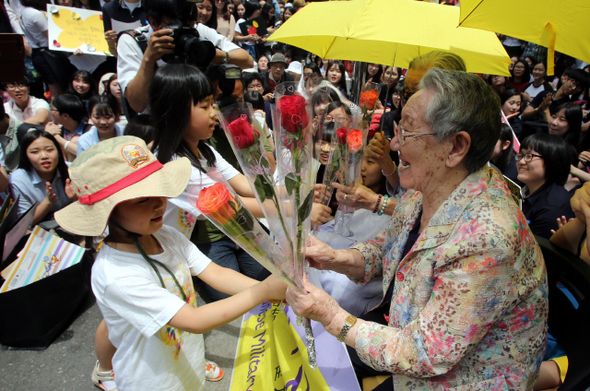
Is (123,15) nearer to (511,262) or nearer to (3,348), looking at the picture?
(3,348)

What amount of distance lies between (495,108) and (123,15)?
13.3ft

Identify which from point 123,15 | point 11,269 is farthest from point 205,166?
point 123,15

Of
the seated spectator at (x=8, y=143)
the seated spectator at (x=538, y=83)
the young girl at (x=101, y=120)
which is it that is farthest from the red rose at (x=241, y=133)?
the seated spectator at (x=538, y=83)

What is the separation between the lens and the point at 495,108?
1.42m

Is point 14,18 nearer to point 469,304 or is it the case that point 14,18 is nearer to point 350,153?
point 350,153

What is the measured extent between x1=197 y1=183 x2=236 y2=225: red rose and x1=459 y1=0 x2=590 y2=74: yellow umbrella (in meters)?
1.46

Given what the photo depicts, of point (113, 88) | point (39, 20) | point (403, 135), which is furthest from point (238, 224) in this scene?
point (39, 20)

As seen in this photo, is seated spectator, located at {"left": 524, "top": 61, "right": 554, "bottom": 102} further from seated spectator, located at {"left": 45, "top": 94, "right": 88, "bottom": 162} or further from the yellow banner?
seated spectator, located at {"left": 45, "top": 94, "right": 88, "bottom": 162}

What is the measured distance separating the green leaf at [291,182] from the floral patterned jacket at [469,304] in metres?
0.56

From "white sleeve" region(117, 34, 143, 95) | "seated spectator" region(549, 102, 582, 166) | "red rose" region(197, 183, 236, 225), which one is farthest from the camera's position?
"seated spectator" region(549, 102, 582, 166)

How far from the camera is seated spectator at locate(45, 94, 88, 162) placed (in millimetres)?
4625

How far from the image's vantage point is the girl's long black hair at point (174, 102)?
7.31ft

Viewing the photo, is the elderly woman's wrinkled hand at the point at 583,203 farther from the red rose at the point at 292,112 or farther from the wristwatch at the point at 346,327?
the red rose at the point at 292,112

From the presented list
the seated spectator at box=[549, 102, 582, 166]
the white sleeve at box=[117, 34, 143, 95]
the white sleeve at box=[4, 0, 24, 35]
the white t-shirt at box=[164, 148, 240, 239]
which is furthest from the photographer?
the white sleeve at box=[4, 0, 24, 35]
